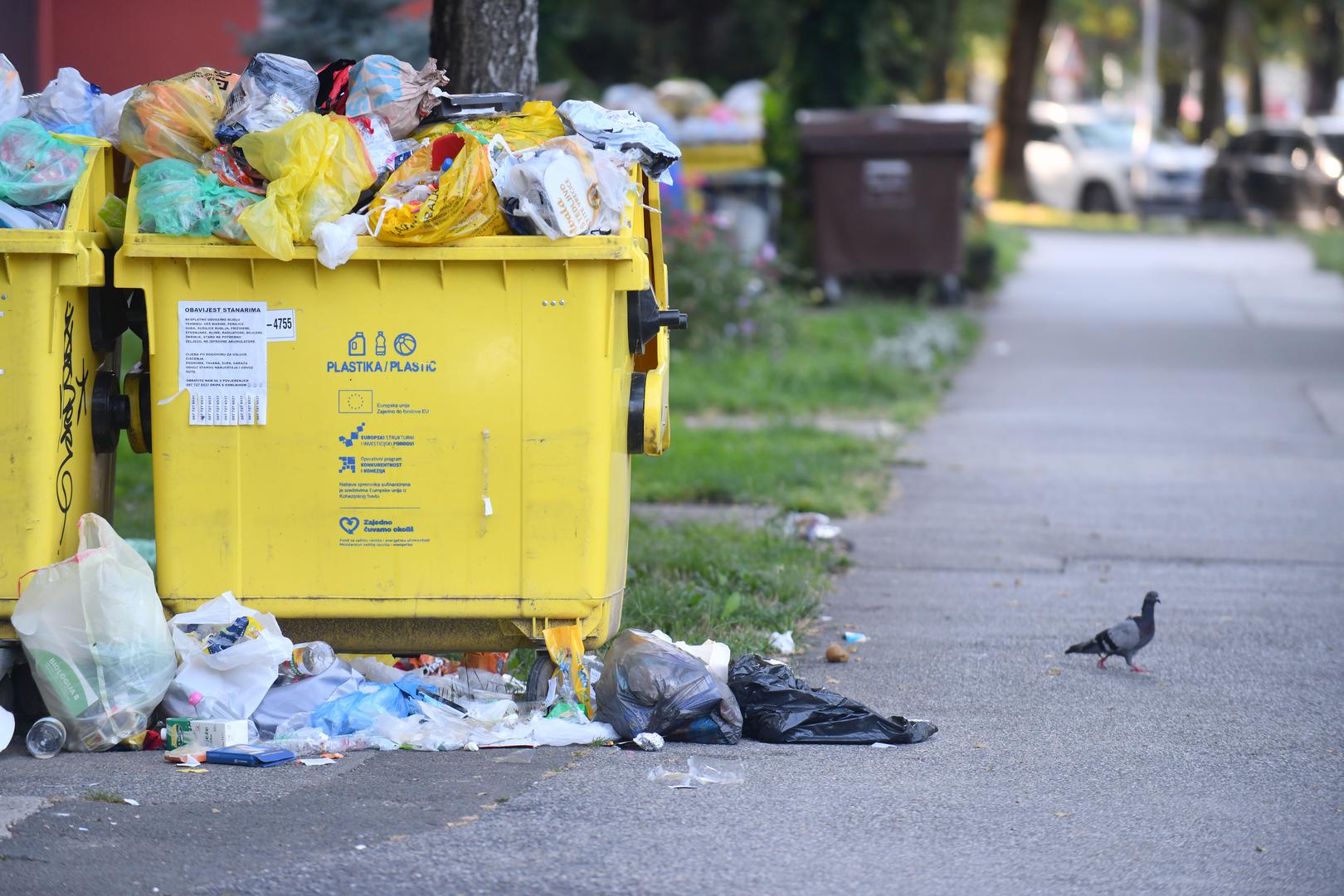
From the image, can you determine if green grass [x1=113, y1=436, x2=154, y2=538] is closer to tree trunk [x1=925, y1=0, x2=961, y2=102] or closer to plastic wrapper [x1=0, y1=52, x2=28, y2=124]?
plastic wrapper [x1=0, y1=52, x2=28, y2=124]

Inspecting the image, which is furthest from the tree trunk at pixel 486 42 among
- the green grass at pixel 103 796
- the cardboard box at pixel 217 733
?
the green grass at pixel 103 796

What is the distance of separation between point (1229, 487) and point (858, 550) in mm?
2486

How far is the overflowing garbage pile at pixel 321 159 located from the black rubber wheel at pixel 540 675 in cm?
118

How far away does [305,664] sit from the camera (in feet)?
14.5

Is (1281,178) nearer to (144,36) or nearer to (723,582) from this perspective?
(144,36)

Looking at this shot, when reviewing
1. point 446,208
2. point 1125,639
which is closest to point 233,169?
point 446,208

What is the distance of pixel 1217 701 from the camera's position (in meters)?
4.91

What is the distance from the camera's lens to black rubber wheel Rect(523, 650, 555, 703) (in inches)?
178

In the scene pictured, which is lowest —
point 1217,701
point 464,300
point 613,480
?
point 1217,701

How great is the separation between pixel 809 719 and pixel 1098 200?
26659mm

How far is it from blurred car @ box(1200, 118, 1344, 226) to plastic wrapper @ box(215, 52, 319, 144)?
25327 millimetres

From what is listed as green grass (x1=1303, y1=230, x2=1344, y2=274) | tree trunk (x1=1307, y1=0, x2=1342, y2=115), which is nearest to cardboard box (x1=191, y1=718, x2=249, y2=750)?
green grass (x1=1303, y1=230, x2=1344, y2=274)

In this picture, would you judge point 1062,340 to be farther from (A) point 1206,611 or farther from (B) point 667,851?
(B) point 667,851

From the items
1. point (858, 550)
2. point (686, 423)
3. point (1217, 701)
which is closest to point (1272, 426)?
point (686, 423)
